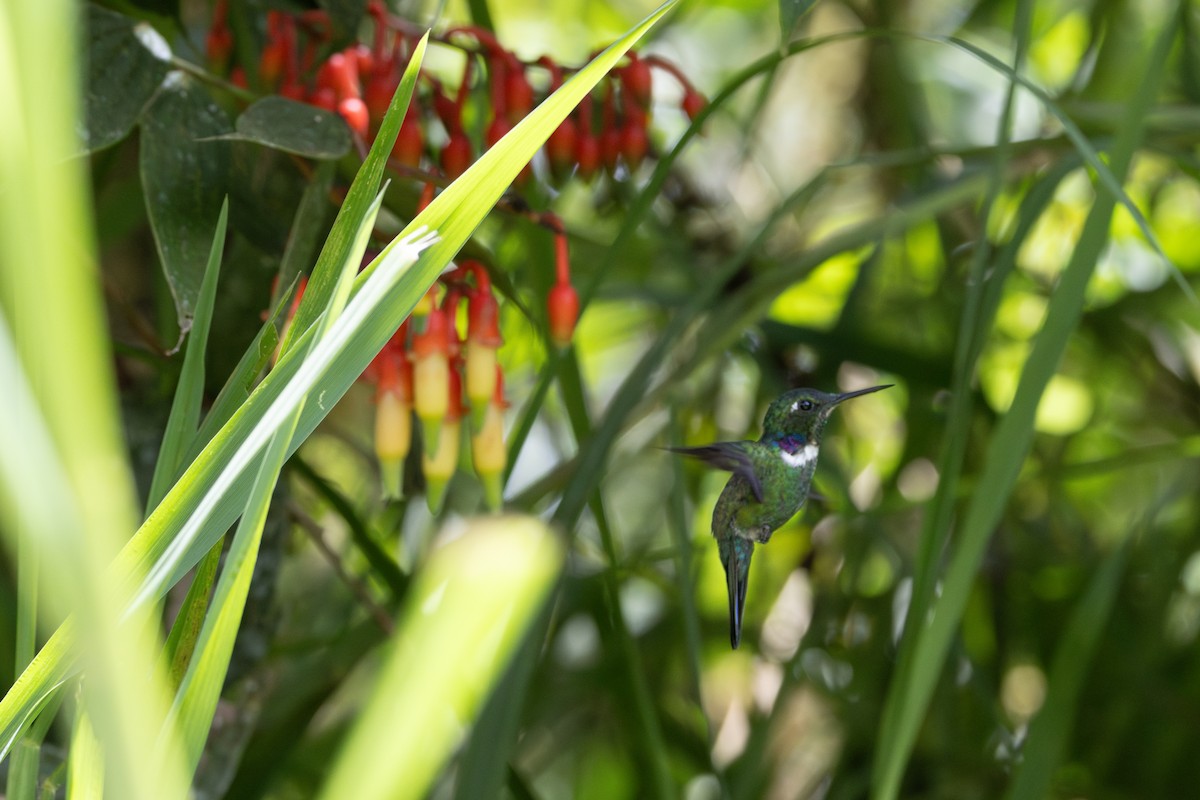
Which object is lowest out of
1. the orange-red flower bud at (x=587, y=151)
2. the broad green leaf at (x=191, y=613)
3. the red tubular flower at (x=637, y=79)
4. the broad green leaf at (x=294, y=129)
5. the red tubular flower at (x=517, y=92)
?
the broad green leaf at (x=191, y=613)

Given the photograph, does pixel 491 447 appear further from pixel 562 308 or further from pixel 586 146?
pixel 586 146

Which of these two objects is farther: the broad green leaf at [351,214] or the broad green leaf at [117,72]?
the broad green leaf at [117,72]

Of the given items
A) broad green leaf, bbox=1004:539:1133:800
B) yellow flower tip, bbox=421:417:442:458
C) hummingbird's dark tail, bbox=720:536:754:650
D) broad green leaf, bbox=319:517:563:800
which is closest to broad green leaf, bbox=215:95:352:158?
yellow flower tip, bbox=421:417:442:458

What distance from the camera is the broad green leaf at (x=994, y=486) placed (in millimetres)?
412

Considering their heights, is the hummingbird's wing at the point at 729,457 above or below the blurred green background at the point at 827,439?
below

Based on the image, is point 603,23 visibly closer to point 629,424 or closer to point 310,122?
point 629,424

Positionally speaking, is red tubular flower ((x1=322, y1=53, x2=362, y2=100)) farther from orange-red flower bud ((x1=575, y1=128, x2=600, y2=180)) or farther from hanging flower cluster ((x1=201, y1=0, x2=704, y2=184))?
orange-red flower bud ((x1=575, y1=128, x2=600, y2=180))

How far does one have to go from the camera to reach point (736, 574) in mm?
386

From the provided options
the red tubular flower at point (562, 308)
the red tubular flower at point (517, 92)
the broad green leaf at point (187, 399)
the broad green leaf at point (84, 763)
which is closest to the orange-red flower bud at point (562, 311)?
the red tubular flower at point (562, 308)

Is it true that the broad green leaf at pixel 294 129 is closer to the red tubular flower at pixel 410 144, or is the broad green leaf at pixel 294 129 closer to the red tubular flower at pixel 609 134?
the red tubular flower at pixel 410 144

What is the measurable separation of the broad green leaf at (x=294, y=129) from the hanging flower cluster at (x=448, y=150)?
0.02 meters

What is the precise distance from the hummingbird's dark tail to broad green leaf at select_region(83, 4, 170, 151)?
33cm

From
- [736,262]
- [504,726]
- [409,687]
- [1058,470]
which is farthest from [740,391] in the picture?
[409,687]

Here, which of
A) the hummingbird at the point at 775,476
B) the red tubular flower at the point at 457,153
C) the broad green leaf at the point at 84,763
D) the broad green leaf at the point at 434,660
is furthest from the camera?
the red tubular flower at the point at 457,153
